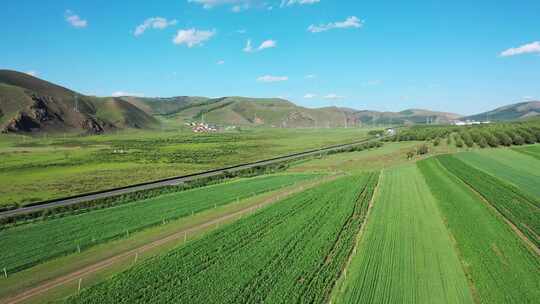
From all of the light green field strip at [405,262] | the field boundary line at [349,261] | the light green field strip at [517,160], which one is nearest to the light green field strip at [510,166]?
the light green field strip at [517,160]

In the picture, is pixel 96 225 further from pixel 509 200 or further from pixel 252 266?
pixel 509 200

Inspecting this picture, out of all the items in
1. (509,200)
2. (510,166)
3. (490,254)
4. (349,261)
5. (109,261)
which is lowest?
(109,261)

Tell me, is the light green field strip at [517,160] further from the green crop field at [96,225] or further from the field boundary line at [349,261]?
the green crop field at [96,225]

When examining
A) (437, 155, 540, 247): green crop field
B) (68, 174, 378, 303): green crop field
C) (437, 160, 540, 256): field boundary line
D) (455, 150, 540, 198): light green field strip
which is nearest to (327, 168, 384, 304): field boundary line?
(68, 174, 378, 303): green crop field

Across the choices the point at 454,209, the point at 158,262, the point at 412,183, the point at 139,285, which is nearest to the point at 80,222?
the point at 158,262

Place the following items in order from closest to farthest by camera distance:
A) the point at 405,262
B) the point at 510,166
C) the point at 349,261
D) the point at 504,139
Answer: the point at 405,262 < the point at 349,261 < the point at 510,166 < the point at 504,139

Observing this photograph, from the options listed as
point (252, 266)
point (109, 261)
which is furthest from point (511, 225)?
point (109, 261)
